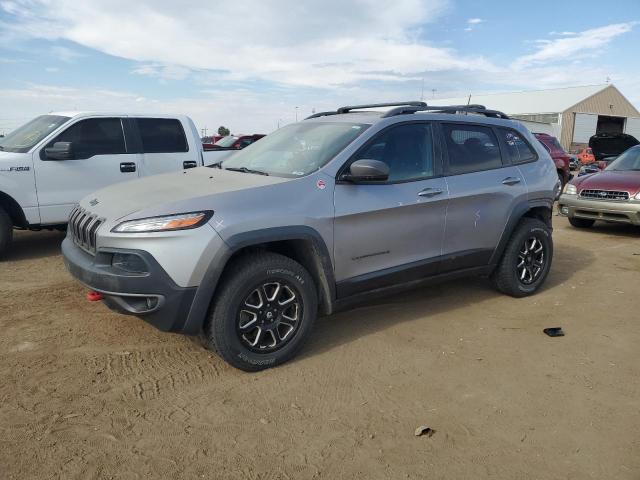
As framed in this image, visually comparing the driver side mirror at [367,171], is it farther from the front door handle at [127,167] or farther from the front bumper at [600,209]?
the front bumper at [600,209]

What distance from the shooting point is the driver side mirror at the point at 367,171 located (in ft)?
12.2

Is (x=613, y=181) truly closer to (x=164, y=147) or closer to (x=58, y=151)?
(x=164, y=147)

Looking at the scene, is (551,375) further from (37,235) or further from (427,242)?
(37,235)

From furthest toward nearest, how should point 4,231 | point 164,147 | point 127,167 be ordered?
point 164,147, point 127,167, point 4,231

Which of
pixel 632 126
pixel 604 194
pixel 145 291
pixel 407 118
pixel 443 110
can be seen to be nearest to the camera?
pixel 145 291

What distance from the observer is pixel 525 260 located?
207 inches

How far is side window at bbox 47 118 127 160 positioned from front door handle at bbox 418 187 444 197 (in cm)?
475

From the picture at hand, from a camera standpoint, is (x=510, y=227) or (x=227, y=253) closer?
(x=227, y=253)

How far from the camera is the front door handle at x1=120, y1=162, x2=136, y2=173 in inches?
283

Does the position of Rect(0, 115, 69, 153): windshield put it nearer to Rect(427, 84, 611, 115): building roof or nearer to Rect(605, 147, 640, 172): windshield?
Rect(605, 147, 640, 172): windshield

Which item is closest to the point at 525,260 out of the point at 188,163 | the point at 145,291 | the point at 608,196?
the point at 145,291

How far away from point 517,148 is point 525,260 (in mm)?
1131

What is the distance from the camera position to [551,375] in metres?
3.63

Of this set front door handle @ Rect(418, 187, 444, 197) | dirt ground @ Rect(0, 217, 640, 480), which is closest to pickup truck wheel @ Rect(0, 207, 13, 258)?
dirt ground @ Rect(0, 217, 640, 480)
